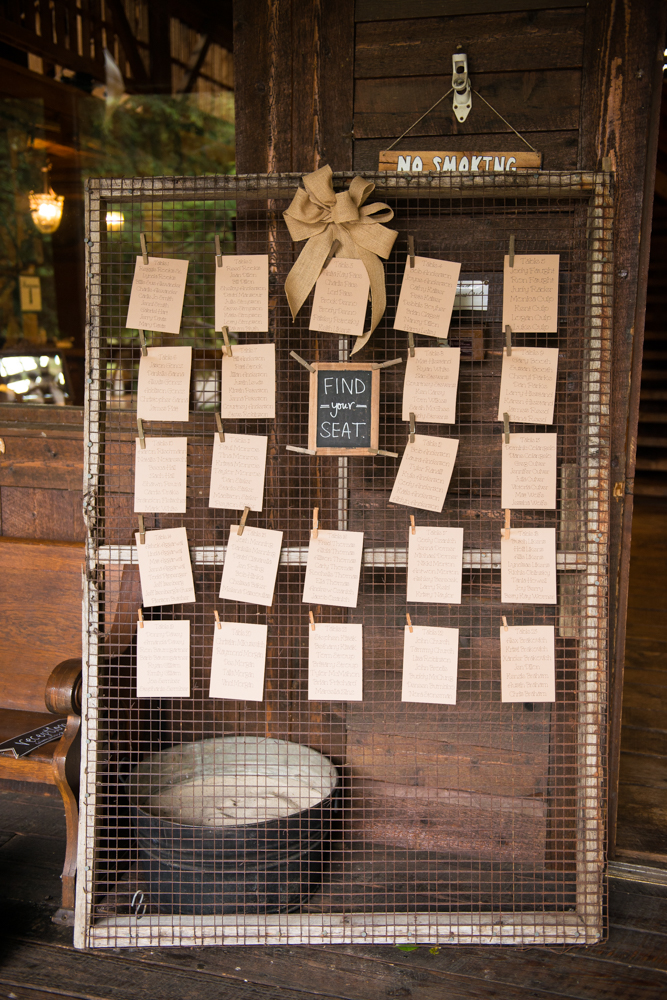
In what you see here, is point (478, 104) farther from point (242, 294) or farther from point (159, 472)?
point (159, 472)

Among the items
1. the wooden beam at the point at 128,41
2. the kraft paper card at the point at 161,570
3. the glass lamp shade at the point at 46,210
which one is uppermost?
the wooden beam at the point at 128,41

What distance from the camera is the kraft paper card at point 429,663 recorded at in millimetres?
1731

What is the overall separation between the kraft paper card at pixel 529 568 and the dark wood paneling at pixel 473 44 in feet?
3.55

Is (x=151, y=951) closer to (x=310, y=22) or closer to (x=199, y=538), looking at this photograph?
(x=199, y=538)

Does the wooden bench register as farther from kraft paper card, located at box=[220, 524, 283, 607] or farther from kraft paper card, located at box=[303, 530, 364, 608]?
kraft paper card, located at box=[303, 530, 364, 608]

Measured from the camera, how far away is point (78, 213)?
17.5ft

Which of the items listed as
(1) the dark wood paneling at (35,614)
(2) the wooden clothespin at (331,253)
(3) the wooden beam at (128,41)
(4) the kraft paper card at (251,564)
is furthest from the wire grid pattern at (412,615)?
(3) the wooden beam at (128,41)

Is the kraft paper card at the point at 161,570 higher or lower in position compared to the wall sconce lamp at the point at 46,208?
lower

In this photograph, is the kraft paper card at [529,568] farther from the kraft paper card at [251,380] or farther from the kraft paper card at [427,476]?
the kraft paper card at [251,380]

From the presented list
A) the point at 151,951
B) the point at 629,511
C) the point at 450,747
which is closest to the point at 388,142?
the point at 629,511

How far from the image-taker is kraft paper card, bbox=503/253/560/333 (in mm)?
Answer: 1695

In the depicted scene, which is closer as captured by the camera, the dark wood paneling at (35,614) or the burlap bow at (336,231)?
the burlap bow at (336,231)

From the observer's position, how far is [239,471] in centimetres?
176

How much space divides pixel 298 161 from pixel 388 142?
229 millimetres
